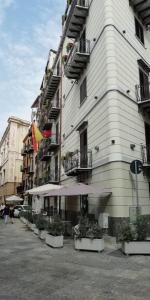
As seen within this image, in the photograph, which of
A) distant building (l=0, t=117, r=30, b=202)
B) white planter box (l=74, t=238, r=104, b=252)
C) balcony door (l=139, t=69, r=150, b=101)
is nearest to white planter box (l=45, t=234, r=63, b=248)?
white planter box (l=74, t=238, r=104, b=252)

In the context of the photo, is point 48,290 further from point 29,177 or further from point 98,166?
point 29,177

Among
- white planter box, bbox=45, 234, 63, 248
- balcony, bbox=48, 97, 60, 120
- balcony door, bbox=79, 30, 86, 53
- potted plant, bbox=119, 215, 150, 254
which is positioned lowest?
white planter box, bbox=45, 234, 63, 248

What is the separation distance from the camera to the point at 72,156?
17219mm

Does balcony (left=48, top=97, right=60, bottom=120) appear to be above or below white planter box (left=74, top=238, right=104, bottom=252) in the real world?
above

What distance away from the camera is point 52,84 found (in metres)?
25.8

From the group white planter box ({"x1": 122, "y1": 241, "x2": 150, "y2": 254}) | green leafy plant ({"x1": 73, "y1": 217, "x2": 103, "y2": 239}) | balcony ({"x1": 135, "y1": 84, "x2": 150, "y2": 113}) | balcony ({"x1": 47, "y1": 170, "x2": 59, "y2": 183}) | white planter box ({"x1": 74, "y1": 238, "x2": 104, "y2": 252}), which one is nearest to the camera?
white planter box ({"x1": 122, "y1": 241, "x2": 150, "y2": 254})

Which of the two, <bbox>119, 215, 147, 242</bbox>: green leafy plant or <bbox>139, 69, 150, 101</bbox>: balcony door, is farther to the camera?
<bbox>139, 69, 150, 101</bbox>: balcony door

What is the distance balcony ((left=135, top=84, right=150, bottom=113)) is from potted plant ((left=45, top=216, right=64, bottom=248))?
7.96 metres

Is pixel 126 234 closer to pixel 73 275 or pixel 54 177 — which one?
pixel 73 275

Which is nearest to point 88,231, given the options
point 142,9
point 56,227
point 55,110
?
point 56,227

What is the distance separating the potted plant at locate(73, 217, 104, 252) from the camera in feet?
27.8

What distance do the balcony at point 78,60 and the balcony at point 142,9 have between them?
3.90 meters

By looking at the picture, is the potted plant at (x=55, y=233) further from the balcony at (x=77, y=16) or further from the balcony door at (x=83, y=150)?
the balcony at (x=77, y=16)

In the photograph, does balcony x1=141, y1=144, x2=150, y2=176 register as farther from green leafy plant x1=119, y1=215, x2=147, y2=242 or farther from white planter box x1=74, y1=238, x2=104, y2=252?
white planter box x1=74, y1=238, x2=104, y2=252
